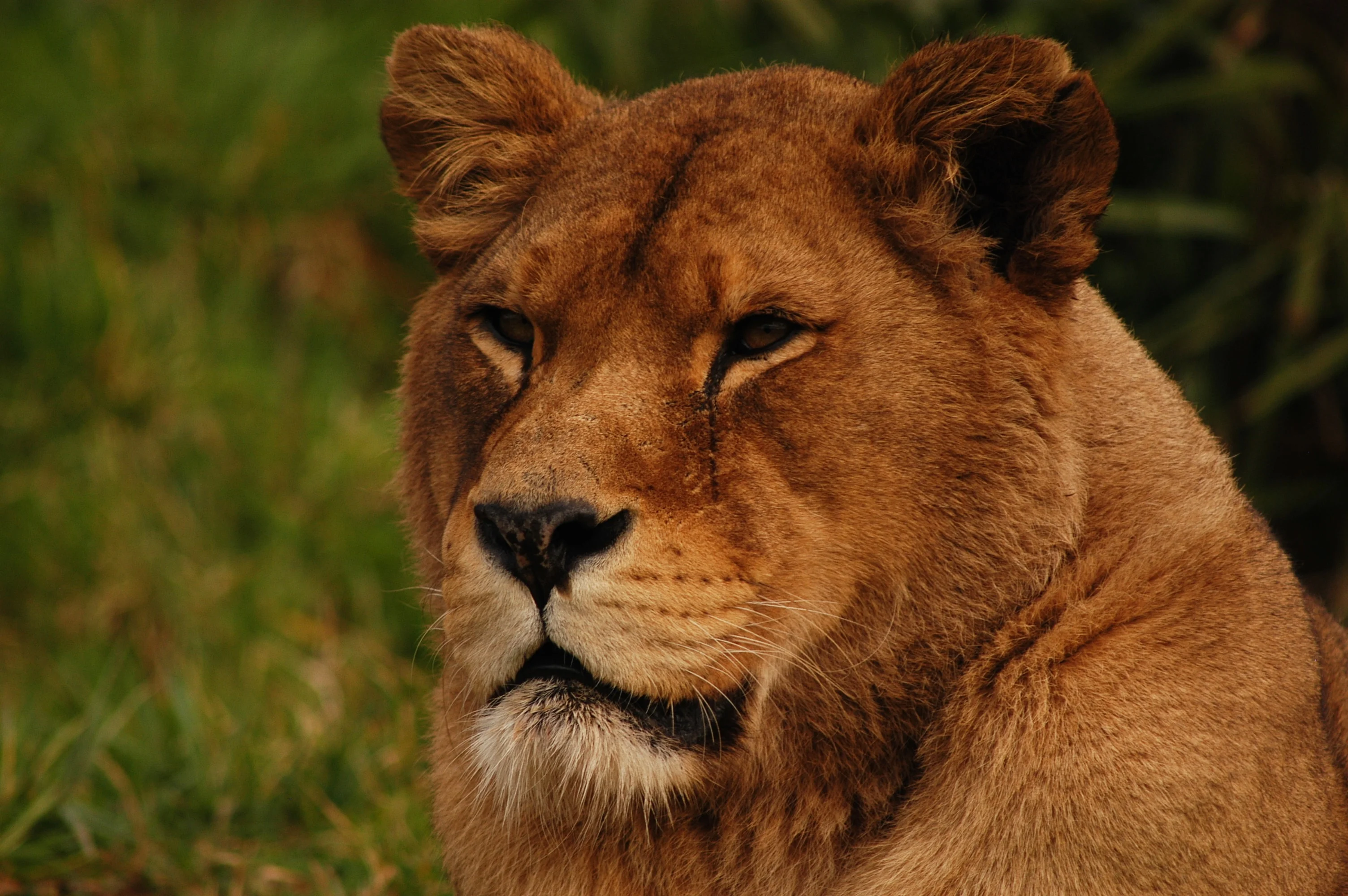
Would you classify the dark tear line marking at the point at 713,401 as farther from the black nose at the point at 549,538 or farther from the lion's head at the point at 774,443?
the black nose at the point at 549,538

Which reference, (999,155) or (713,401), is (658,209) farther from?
(999,155)

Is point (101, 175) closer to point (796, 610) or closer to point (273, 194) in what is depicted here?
point (273, 194)

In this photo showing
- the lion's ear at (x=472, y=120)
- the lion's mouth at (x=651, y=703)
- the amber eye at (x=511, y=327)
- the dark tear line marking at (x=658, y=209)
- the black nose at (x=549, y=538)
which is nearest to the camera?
the black nose at (x=549, y=538)

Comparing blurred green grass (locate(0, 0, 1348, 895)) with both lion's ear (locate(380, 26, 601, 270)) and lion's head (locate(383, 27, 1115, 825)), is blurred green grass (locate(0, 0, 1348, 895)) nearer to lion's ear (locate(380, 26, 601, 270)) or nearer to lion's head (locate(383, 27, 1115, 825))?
lion's ear (locate(380, 26, 601, 270))

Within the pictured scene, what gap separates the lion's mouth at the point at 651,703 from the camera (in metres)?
2.82

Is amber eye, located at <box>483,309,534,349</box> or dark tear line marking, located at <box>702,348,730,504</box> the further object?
amber eye, located at <box>483,309,534,349</box>

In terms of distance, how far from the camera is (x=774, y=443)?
2980mm

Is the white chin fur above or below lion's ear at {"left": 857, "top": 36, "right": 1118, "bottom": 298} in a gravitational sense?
below

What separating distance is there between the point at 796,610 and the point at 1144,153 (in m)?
4.99

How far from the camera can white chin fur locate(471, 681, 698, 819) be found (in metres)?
2.83

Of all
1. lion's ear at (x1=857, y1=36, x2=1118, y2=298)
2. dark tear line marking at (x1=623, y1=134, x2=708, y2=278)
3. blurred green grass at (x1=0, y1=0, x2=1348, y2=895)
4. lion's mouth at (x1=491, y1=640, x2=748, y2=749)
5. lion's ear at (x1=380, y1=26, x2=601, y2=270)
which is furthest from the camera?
blurred green grass at (x1=0, y1=0, x2=1348, y2=895)

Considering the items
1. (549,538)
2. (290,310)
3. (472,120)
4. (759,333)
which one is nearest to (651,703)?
(549,538)

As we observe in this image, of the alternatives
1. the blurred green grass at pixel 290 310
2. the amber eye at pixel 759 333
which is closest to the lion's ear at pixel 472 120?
the amber eye at pixel 759 333

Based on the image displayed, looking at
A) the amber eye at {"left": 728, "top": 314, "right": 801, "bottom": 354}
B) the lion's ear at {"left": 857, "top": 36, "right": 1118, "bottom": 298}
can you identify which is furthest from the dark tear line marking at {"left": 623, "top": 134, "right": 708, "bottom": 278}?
the lion's ear at {"left": 857, "top": 36, "right": 1118, "bottom": 298}
